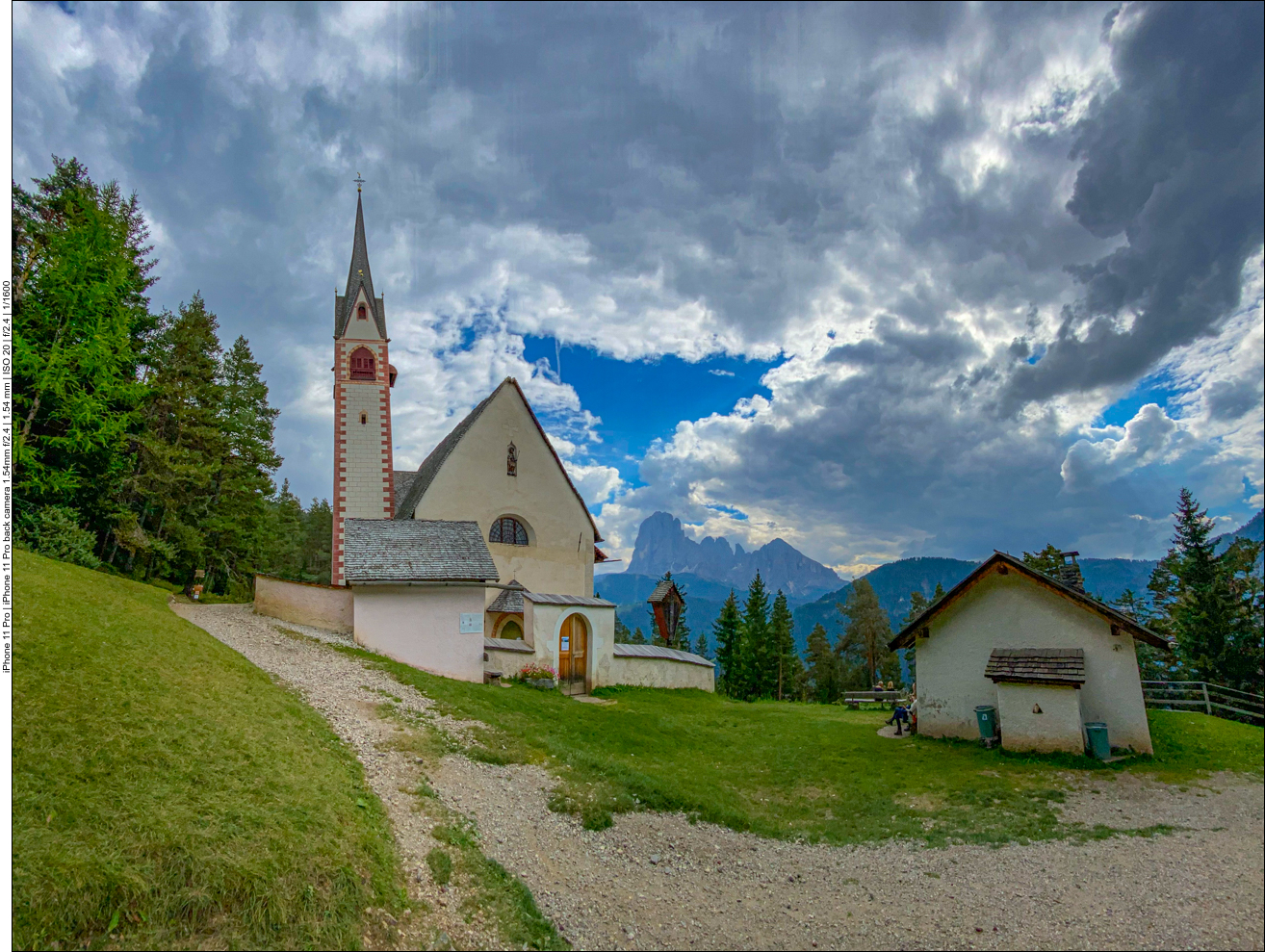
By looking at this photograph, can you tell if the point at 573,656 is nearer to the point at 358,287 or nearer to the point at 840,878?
the point at 840,878

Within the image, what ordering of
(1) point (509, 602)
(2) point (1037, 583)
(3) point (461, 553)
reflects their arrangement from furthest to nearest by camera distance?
1. (1) point (509, 602)
2. (3) point (461, 553)
3. (2) point (1037, 583)

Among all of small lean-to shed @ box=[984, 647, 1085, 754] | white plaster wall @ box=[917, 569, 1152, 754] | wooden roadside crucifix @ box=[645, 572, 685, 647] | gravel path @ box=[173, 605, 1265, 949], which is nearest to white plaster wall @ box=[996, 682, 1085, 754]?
small lean-to shed @ box=[984, 647, 1085, 754]

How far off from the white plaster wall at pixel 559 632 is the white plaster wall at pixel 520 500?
13.1ft

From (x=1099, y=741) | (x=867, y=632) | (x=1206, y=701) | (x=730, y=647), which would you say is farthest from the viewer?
(x=867, y=632)

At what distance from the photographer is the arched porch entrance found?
22356 mm

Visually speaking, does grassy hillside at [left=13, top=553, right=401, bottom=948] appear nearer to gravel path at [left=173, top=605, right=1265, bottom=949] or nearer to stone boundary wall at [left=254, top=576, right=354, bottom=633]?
gravel path at [left=173, top=605, right=1265, bottom=949]

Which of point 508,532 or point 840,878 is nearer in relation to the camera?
point 840,878

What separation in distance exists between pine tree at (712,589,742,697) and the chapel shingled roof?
3837 centimetres

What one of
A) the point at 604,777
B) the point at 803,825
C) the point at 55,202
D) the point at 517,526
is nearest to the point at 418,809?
the point at 604,777

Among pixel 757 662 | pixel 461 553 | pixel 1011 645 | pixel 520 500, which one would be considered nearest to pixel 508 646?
pixel 461 553

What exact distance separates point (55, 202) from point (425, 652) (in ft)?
74.2

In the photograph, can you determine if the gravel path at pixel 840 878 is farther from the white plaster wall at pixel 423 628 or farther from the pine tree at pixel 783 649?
the pine tree at pixel 783 649

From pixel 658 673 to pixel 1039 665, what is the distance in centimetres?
1629

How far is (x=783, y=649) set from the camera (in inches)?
2247
